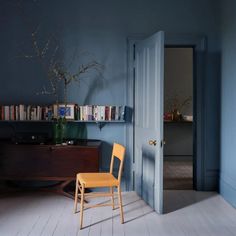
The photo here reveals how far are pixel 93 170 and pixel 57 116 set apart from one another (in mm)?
909

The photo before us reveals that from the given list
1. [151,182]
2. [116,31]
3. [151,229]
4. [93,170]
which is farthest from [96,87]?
[151,229]

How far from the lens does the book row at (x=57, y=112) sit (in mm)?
4770

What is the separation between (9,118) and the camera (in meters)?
4.77

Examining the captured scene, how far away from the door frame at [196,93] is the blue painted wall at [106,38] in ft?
0.20

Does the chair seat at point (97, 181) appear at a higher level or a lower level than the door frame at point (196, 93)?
lower

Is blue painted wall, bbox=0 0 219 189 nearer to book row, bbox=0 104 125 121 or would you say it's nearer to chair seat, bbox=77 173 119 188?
book row, bbox=0 104 125 121

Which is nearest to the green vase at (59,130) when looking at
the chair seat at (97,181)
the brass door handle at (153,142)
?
the chair seat at (97,181)

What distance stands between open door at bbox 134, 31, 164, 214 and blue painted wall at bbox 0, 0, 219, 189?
31 cm

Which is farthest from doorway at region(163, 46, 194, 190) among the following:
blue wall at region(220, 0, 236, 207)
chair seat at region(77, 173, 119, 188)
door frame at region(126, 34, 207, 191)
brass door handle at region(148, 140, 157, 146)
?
chair seat at region(77, 173, 119, 188)

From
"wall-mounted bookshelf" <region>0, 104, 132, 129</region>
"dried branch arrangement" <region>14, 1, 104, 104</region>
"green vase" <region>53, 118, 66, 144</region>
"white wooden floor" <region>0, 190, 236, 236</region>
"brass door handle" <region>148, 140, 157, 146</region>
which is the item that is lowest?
"white wooden floor" <region>0, 190, 236, 236</region>

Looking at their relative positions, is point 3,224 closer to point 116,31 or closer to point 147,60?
point 147,60

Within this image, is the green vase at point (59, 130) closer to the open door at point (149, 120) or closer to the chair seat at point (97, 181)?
the chair seat at point (97, 181)

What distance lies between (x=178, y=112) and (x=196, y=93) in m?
2.85

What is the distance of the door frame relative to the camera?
16.5 feet
